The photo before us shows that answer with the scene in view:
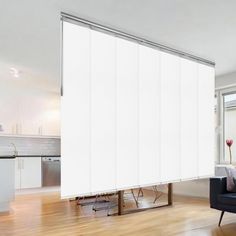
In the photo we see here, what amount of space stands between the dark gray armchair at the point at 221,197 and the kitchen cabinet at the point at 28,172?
448 centimetres

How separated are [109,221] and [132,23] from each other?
2.68m

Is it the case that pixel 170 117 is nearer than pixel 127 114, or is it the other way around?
pixel 127 114

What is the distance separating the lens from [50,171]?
7449mm

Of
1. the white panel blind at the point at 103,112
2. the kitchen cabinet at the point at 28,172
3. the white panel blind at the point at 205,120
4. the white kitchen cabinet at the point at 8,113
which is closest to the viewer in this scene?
the white panel blind at the point at 103,112

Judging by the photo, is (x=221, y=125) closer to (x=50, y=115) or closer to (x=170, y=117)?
(x=170, y=117)

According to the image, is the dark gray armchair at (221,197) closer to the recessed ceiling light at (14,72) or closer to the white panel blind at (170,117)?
the white panel blind at (170,117)

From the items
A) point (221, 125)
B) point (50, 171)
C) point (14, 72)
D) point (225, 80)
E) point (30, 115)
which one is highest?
point (14, 72)

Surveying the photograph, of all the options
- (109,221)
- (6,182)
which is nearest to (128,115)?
(109,221)

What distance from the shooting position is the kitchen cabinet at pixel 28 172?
6.97 meters

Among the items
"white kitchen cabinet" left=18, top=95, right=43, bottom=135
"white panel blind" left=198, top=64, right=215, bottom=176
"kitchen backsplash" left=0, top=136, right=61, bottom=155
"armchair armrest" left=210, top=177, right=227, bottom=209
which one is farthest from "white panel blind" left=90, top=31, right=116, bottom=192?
"kitchen backsplash" left=0, top=136, right=61, bottom=155

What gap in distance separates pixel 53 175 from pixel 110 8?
519cm

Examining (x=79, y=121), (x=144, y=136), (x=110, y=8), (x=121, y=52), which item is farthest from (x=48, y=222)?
(x=110, y=8)

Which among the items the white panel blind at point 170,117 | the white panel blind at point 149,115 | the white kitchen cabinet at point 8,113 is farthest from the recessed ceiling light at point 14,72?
the white panel blind at point 170,117

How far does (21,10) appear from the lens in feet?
10.9
